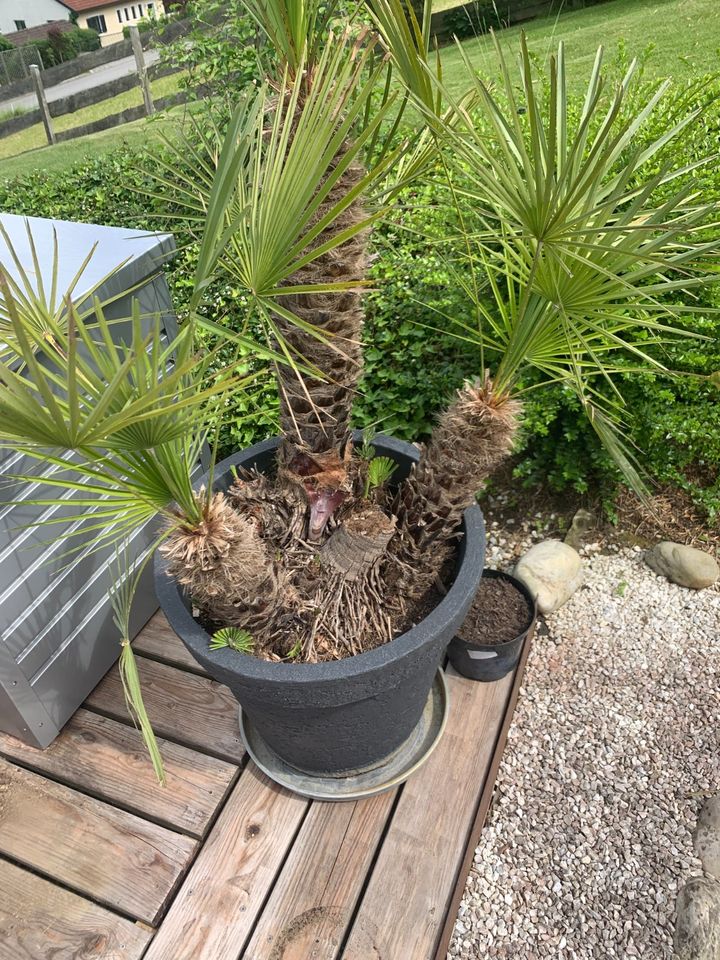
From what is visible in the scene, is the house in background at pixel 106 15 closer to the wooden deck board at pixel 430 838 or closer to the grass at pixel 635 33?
the grass at pixel 635 33

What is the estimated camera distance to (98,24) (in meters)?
35.2

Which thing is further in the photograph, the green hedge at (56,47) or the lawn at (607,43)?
the green hedge at (56,47)

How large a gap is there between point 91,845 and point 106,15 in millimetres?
43954

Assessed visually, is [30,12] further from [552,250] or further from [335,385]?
[552,250]

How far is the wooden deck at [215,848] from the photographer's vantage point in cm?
129

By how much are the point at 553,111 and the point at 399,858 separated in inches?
56.2

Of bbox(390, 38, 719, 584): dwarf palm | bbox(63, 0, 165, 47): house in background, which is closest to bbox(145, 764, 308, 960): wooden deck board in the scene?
bbox(390, 38, 719, 584): dwarf palm

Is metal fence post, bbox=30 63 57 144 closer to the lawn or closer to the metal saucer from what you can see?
the lawn

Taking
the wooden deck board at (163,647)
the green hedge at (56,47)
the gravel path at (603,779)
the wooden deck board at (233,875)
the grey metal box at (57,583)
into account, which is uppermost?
the green hedge at (56,47)

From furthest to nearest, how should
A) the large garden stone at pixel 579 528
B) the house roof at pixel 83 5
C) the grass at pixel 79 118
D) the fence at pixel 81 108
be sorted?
the house roof at pixel 83 5 → the grass at pixel 79 118 → the fence at pixel 81 108 → the large garden stone at pixel 579 528

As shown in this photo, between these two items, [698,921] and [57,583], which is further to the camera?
[57,583]

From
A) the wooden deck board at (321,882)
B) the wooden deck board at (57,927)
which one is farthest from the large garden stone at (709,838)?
the wooden deck board at (57,927)

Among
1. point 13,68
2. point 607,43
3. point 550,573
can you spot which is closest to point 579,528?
point 550,573

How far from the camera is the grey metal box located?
4.59ft
